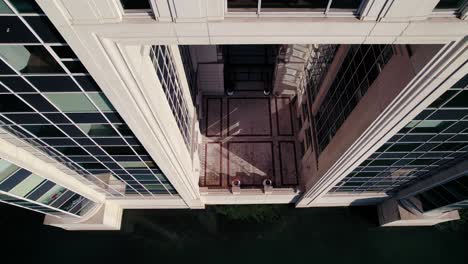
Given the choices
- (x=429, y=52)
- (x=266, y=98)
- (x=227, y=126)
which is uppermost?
(x=266, y=98)

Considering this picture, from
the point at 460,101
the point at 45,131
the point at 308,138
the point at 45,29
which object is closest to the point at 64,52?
the point at 45,29

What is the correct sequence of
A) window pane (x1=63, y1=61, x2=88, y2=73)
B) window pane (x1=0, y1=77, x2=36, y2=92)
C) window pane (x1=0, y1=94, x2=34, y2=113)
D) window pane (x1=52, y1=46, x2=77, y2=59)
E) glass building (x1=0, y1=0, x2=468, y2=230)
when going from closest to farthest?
glass building (x1=0, y1=0, x2=468, y2=230) → window pane (x1=52, y1=46, x2=77, y2=59) → window pane (x1=63, y1=61, x2=88, y2=73) → window pane (x1=0, y1=77, x2=36, y2=92) → window pane (x1=0, y1=94, x2=34, y2=113)

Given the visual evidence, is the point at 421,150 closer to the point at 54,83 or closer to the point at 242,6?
Result: the point at 242,6

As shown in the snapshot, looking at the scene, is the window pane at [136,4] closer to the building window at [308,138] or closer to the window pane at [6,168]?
the window pane at [6,168]

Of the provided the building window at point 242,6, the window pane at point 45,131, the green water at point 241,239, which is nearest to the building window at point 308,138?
the green water at point 241,239

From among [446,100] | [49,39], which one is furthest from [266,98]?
[49,39]

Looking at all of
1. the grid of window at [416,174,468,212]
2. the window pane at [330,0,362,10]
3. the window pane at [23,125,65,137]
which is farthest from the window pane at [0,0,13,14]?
the grid of window at [416,174,468,212]

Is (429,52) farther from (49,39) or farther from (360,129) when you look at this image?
(49,39)

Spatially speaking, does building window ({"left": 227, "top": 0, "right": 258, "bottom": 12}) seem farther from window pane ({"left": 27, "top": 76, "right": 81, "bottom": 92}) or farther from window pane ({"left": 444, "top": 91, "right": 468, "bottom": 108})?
window pane ({"left": 444, "top": 91, "right": 468, "bottom": 108})
